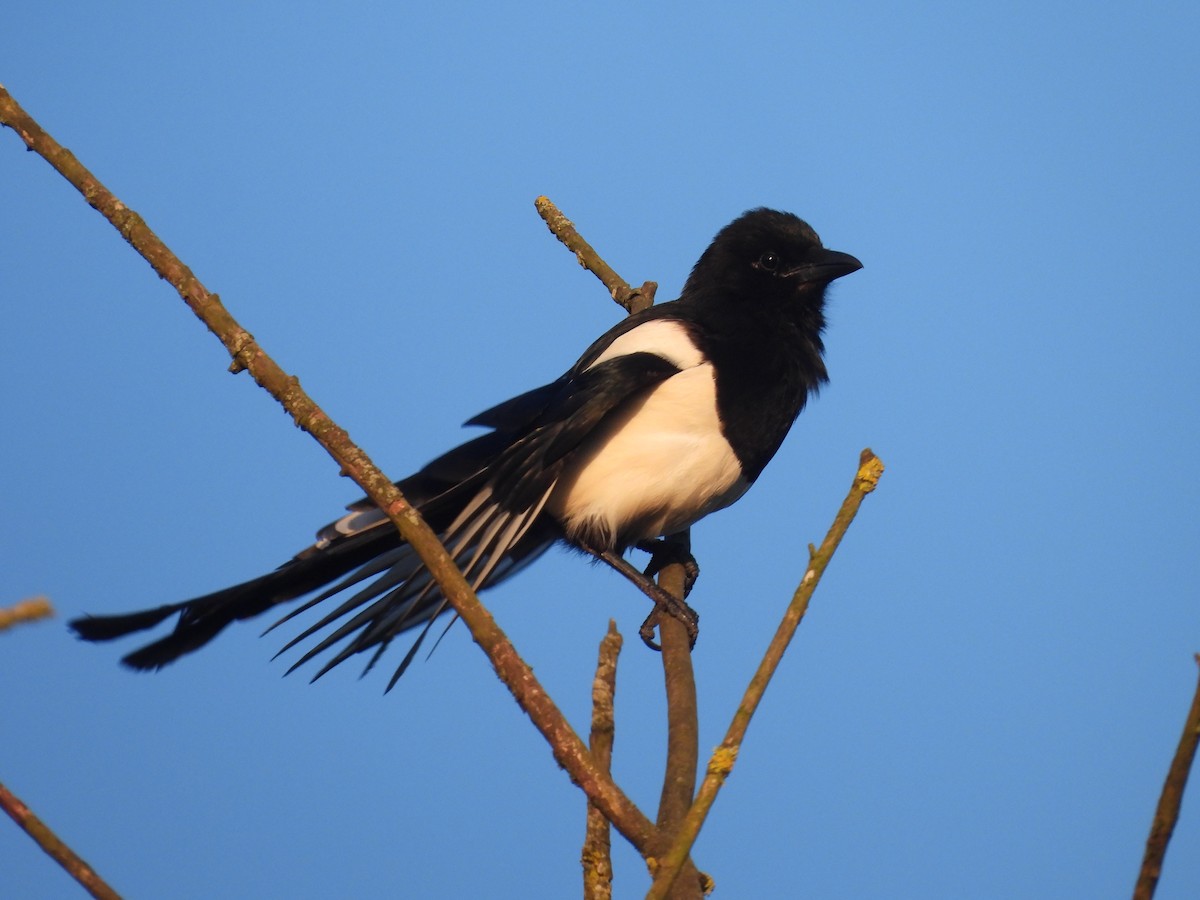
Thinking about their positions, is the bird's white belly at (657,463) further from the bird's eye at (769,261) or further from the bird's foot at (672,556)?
the bird's eye at (769,261)

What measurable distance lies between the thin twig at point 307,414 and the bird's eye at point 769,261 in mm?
2399

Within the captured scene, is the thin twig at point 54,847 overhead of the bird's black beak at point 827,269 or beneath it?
beneath

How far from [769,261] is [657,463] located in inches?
37.5

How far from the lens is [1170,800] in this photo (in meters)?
1.35

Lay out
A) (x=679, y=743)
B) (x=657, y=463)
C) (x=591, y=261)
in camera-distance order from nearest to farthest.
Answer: (x=679, y=743) → (x=657, y=463) → (x=591, y=261)

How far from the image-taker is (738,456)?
396cm

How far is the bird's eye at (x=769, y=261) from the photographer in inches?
174

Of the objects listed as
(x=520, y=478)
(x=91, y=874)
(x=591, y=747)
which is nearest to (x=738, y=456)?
(x=520, y=478)

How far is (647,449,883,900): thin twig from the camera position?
4.91 feet

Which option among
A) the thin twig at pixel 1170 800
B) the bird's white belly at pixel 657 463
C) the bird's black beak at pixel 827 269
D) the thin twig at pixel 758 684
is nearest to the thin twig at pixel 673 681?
the bird's white belly at pixel 657 463

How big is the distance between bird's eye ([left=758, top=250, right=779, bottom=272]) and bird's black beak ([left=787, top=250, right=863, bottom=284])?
2.2 inches

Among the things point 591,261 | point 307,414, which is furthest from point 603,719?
point 591,261

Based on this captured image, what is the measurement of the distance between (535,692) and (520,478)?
1.71 metres

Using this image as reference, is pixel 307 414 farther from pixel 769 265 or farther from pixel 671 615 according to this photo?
pixel 769 265
